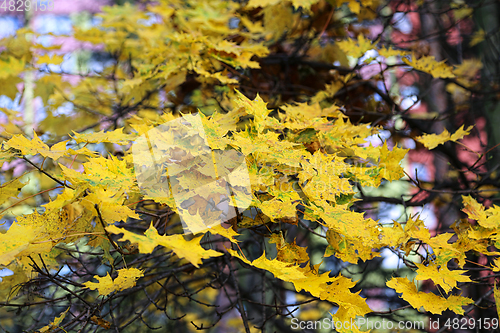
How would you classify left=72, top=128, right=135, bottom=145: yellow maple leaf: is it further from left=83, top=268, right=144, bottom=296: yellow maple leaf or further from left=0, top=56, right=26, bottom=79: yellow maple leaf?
left=0, top=56, right=26, bottom=79: yellow maple leaf

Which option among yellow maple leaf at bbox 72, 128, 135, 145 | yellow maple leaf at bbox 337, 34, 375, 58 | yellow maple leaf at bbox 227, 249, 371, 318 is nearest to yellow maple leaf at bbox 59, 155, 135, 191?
yellow maple leaf at bbox 72, 128, 135, 145

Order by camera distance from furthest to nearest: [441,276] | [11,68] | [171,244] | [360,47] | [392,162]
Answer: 1. [11,68]
2. [360,47]
3. [392,162]
4. [441,276]
5. [171,244]

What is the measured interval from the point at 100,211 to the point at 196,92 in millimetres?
1782

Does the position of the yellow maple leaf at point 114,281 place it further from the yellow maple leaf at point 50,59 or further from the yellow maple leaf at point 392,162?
the yellow maple leaf at point 50,59

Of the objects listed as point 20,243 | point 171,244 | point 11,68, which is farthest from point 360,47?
point 11,68

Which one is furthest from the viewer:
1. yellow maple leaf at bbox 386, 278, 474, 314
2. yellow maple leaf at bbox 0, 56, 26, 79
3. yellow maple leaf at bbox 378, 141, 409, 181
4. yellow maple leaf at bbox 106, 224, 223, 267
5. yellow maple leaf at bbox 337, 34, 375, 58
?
yellow maple leaf at bbox 0, 56, 26, 79

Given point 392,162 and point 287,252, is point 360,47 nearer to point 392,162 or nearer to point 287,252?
point 392,162

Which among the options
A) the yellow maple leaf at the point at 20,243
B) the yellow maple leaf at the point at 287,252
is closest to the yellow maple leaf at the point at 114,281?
the yellow maple leaf at the point at 20,243

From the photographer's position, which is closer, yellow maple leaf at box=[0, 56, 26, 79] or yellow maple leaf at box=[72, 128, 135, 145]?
yellow maple leaf at box=[72, 128, 135, 145]

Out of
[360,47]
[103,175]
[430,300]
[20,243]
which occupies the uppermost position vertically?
[360,47]

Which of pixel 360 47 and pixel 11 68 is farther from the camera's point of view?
pixel 11 68

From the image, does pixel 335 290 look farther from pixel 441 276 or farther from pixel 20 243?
pixel 20 243

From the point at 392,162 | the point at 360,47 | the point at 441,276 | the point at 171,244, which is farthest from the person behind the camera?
the point at 360,47

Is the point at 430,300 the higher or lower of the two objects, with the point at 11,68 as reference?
lower
